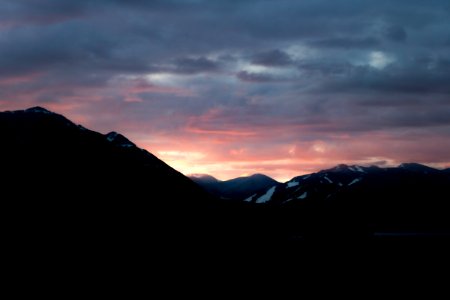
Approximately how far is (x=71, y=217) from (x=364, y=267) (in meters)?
94.6

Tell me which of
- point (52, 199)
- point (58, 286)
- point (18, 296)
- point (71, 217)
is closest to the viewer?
point (18, 296)

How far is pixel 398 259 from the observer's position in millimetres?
135750

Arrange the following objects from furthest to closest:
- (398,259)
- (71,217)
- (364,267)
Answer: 1. (71,217)
2. (398,259)
3. (364,267)

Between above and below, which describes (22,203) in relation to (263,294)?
above

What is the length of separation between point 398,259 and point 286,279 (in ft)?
184

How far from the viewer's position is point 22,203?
16725cm

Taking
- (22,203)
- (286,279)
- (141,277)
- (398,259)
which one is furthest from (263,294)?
(22,203)

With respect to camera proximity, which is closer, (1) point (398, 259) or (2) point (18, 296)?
(2) point (18, 296)

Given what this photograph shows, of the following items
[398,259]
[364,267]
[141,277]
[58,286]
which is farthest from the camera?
[398,259]

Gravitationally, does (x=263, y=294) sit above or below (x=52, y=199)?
below

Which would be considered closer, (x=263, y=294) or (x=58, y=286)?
(x=263, y=294)

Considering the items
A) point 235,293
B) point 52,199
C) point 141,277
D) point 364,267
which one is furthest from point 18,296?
point 52,199

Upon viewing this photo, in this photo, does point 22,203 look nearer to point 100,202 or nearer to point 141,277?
point 100,202

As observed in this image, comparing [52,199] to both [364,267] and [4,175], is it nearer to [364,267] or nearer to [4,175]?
[4,175]
